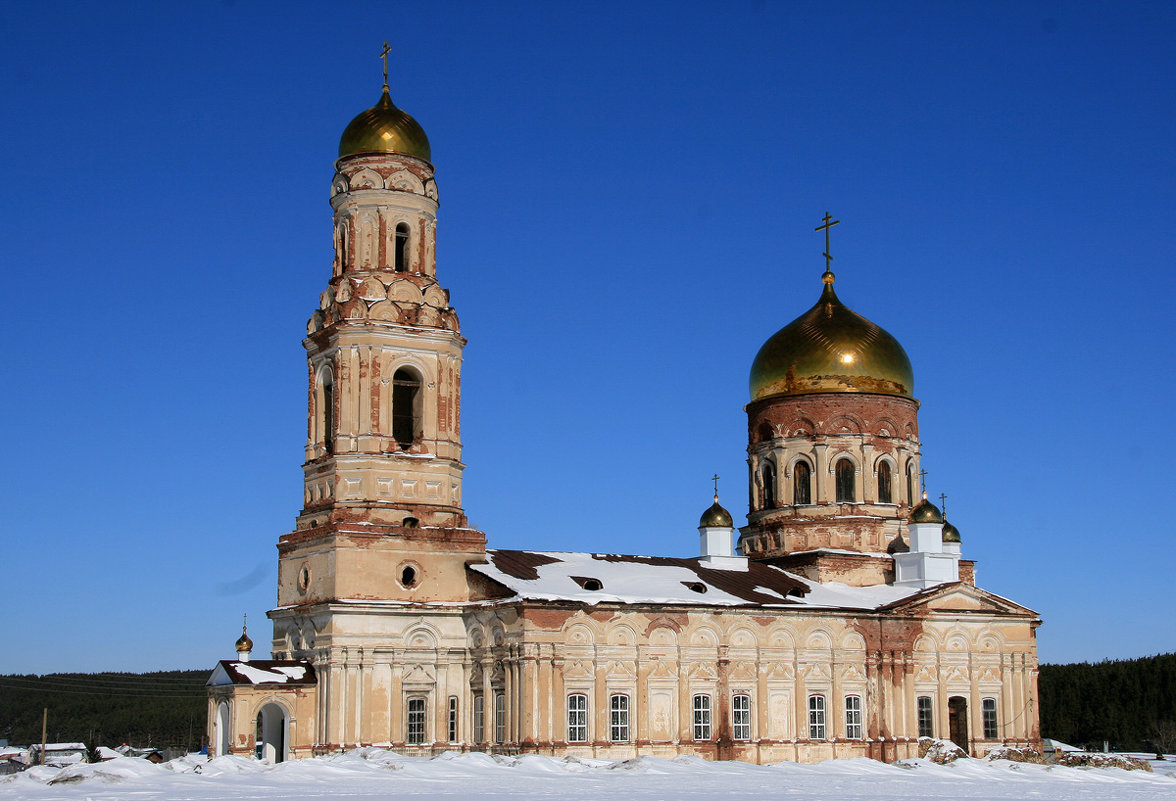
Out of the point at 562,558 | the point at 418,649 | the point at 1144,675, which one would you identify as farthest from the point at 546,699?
the point at 1144,675

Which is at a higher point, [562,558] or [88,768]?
[562,558]

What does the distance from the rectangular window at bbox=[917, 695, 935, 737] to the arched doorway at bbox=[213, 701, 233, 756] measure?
18262 millimetres

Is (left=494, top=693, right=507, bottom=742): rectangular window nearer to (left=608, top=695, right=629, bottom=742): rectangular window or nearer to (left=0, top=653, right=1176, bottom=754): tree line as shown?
(left=608, top=695, right=629, bottom=742): rectangular window

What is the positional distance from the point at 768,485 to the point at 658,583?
9.19m

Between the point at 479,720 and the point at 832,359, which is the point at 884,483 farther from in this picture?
the point at 479,720

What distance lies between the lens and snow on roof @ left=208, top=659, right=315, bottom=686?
34.8m

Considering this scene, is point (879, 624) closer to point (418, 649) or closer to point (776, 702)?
point (776, 702)

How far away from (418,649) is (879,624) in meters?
12.6

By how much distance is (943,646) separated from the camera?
41.5 metres

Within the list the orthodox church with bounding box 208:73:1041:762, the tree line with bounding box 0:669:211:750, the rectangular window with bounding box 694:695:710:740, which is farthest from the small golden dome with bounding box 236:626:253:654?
the tree line with bounding box 0:669:211:750

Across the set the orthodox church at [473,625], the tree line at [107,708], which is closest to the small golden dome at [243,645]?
the orthodox church at [473,625]

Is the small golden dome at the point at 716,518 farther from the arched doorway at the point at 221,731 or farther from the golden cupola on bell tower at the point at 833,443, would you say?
the arched doorway at the point at 221,731

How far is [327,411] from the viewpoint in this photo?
38188 mm

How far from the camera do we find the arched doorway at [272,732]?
36.0 m
